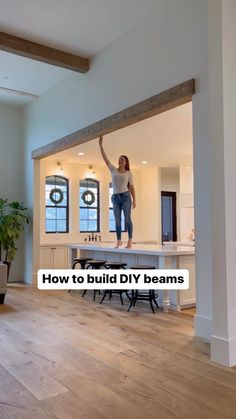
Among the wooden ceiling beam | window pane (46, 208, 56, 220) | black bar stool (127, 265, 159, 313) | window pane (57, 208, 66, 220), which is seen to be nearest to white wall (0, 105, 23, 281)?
window pane (46, 208, 56, 220)

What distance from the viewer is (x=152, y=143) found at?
716cm

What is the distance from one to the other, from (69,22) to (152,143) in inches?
124

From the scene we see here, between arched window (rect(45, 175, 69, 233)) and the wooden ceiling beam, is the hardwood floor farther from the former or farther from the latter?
arched window (rect(45, 175, 69, 233))

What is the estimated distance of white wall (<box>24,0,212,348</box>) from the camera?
355 centimetres

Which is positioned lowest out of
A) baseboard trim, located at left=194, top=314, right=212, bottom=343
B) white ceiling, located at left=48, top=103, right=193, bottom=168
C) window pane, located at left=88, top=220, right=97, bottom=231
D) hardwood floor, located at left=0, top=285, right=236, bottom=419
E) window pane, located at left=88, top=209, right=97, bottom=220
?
hardwood floor, located at left=0, top=285, right=236, bottom=419

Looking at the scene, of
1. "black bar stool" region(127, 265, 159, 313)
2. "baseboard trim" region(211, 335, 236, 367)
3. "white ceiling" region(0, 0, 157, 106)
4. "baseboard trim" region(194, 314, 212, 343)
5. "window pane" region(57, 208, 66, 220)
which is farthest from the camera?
"window pane" region(57, 208, 66, 220)

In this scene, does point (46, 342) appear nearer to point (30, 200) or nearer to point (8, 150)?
point (30, 200)

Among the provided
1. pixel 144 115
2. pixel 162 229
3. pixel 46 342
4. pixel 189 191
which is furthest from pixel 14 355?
pixel 162 229

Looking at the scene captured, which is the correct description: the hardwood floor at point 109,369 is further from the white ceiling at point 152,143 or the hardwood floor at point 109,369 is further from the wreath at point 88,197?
the wreath at point 88,197

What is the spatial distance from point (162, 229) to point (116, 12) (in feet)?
23.8

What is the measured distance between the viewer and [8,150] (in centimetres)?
750

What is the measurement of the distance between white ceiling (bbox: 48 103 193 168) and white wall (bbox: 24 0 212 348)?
849mm

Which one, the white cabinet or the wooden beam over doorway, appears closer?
the wooden beam over doorway

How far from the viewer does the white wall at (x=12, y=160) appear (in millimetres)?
7426
